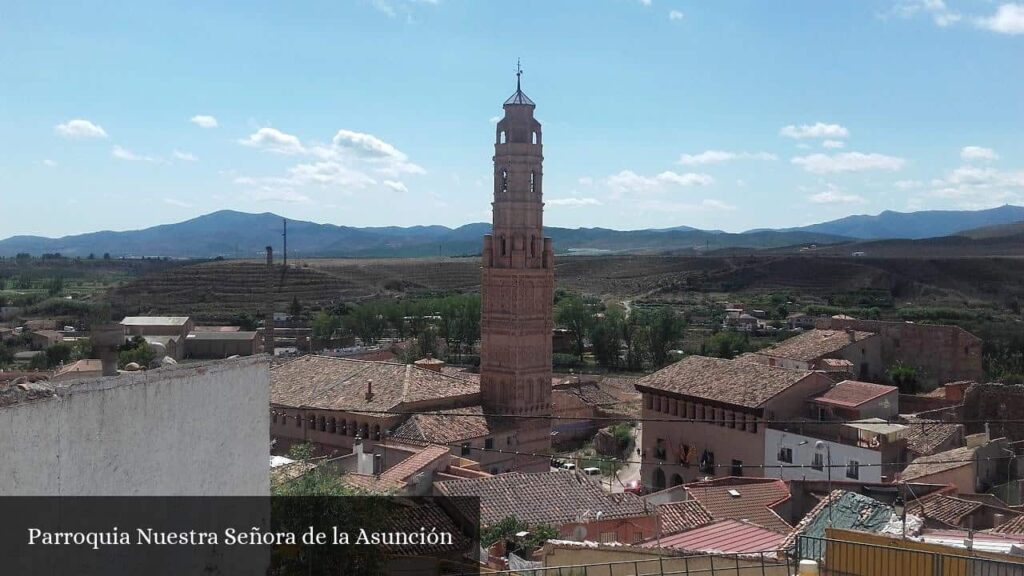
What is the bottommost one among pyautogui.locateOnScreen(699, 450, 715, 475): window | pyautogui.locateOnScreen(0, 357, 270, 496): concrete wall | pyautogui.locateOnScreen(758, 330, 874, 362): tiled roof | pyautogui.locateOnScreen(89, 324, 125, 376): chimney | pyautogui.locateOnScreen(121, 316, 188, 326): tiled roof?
pyautogui.locateOnScreen(699, 450, 715, 475): window

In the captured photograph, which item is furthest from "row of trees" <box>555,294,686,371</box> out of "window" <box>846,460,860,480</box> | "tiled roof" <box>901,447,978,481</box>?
"tiled roof" <box>901,447,978,481</box>

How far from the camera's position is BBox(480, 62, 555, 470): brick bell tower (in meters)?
27.9

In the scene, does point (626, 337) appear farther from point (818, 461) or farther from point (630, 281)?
point (630, 281)

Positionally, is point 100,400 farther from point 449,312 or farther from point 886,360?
point 449,312

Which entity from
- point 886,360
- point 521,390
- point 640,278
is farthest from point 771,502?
point 640,278

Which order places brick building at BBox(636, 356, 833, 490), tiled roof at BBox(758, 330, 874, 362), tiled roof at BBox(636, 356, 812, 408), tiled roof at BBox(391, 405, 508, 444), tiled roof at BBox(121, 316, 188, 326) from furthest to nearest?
tiled roof at BBox(121, 316, 188, 326) < tiled roof at BBox(758, 330, 874, 362) < tiled roof at BBox(636, 356, 812, 408) < brick building at BBox(636, 356, 833, 490) < tiled roof at BBox(391, 405, 508, 444)

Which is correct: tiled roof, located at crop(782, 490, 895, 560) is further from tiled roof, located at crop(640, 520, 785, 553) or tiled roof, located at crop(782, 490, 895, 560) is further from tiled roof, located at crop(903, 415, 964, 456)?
tiled roof, located at crop(903, 415, 964, 456)

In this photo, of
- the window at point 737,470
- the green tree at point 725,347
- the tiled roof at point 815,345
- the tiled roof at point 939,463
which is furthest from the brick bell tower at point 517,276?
the green tree at point 725,347

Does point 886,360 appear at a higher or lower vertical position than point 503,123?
lower

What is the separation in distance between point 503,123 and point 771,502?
1512 centimetres

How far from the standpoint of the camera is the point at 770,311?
244 feet

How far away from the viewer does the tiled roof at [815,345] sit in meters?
35.1

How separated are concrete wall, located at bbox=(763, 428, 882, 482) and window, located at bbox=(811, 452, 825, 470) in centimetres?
7

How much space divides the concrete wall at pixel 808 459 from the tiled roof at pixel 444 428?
23.8ft
